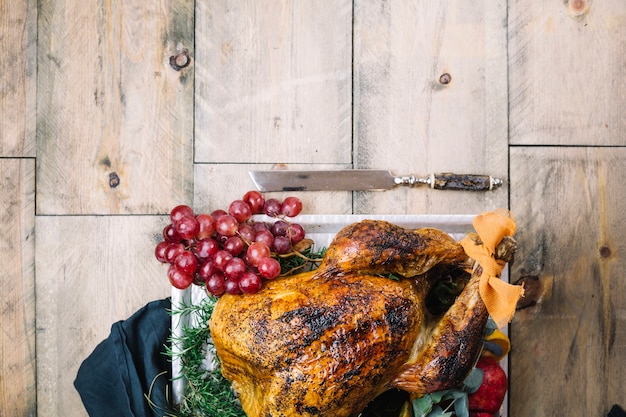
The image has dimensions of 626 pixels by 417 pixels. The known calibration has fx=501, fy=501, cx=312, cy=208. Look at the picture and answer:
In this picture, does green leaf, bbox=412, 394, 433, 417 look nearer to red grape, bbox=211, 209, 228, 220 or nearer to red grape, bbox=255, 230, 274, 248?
red grape, bbox=255, 230, 274, 248

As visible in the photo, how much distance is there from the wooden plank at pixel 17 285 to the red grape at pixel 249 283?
0.66m

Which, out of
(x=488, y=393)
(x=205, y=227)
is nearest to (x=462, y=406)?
(x=488, y=393)

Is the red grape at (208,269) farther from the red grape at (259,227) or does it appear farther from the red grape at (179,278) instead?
the red grape at (259,227)

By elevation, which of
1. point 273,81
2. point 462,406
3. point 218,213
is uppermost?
point 273,81

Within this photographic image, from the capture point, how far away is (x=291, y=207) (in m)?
1.18

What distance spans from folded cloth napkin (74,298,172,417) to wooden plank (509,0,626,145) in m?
1.05

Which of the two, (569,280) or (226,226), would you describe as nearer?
(226,226)

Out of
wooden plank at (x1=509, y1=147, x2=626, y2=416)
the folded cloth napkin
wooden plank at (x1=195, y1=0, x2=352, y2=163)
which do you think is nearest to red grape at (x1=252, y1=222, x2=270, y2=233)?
wooden plank at (x1=195, y1=0, x2=352, y2=163)

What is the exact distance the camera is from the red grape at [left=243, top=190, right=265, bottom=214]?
120cm

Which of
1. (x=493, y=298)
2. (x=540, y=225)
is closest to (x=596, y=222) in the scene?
(x=540, y=225)

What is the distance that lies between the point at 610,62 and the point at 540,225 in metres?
0.48

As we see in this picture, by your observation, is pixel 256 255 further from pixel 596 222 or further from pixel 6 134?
pixel 596 222

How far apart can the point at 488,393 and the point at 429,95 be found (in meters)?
0.74

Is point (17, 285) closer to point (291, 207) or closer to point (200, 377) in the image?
point (200, 377)
